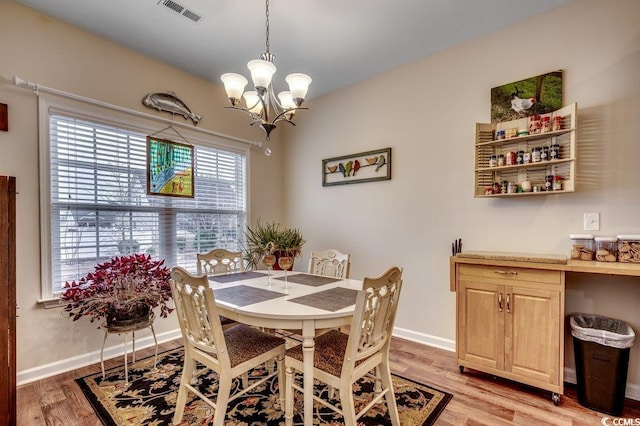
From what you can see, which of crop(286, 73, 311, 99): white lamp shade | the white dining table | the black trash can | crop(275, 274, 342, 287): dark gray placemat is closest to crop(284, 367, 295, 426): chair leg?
the white dining table

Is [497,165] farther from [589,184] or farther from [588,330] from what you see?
[588,330]

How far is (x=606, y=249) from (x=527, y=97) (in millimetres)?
1267

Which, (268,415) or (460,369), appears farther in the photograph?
(460,369)

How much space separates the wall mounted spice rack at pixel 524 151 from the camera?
7.11 feet

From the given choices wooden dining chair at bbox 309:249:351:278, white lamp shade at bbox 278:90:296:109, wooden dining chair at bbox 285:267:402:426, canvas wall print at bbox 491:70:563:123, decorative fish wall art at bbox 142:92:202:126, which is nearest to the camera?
wooden dining chair at bbox 285:267:402:426

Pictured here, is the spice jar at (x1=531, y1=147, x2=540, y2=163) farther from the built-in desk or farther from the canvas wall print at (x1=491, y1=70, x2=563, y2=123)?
the built-in desk

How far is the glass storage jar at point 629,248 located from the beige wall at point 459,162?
0.47 feet

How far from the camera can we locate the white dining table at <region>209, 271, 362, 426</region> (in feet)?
5.08

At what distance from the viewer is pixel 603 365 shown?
192 centimetres

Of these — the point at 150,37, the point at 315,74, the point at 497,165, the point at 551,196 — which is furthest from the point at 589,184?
the point at 150,37

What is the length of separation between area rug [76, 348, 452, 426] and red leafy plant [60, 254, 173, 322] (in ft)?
1.60

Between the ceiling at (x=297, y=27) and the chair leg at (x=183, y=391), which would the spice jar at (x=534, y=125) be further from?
the chair leg at (x=183, y=391)

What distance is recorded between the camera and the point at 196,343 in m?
1.71

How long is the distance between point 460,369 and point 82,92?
3.90m
